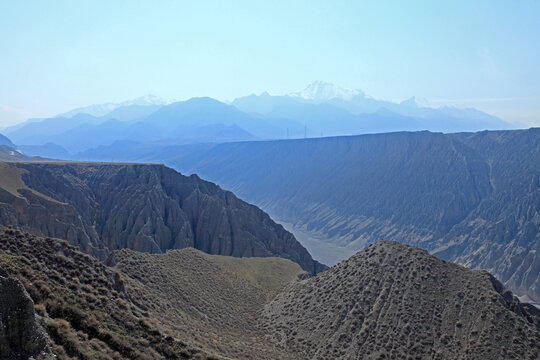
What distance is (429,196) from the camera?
11394 cm

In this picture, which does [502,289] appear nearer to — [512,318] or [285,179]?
[512,318]

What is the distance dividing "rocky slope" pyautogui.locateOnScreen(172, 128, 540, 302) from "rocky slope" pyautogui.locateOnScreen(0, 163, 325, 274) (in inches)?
1515

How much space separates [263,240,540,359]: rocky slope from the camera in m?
26.0

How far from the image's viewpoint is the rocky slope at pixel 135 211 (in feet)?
149

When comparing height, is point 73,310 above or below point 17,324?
below

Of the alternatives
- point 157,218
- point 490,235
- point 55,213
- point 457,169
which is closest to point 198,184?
point 157,218

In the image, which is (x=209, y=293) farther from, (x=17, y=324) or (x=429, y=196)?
(x=429, y=196)

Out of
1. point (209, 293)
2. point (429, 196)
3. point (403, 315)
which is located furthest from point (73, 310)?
point (429, 196)

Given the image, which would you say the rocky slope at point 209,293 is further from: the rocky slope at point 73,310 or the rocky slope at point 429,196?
the rocky slope at point 429,196

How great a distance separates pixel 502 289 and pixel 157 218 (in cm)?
3728

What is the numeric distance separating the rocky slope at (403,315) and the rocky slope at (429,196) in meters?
50.7

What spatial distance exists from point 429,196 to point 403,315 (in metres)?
91.7

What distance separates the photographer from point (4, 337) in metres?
9.96

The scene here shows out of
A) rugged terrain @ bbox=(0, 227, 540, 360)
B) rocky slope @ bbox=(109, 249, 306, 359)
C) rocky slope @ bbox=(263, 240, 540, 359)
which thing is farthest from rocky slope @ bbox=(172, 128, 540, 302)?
rocky slope @ bbox=(109, 249, 306, 359)
